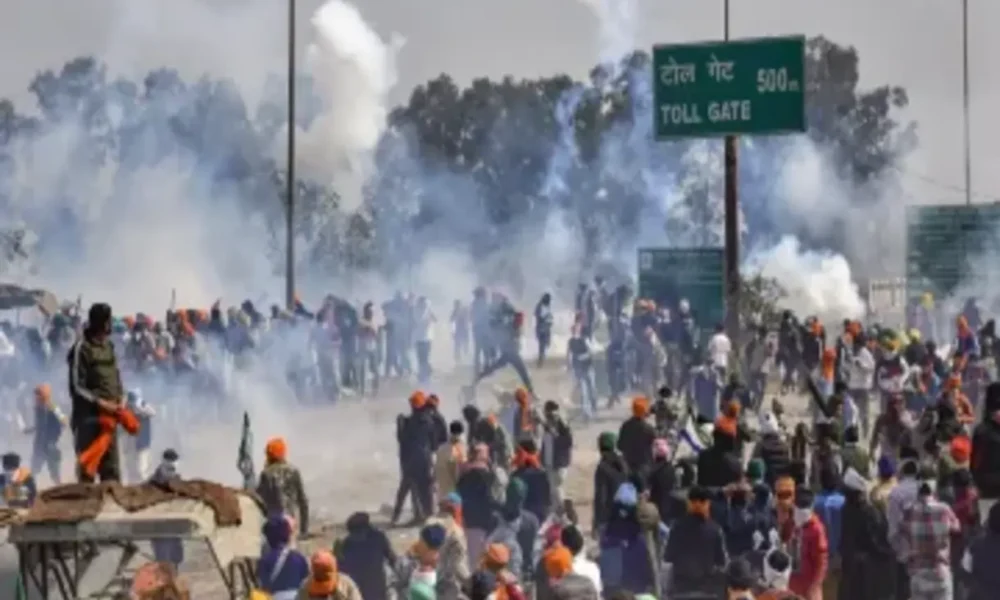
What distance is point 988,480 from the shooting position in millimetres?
15789

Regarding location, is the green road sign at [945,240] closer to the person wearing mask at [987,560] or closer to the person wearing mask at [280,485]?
the person wearing mask at [280,485]

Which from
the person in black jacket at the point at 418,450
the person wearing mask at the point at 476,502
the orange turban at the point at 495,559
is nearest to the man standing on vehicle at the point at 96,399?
the orange turban at the point at 495,559

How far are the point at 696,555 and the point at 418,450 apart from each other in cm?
701

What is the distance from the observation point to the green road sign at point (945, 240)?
40.6 meters

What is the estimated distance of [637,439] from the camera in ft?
56.4

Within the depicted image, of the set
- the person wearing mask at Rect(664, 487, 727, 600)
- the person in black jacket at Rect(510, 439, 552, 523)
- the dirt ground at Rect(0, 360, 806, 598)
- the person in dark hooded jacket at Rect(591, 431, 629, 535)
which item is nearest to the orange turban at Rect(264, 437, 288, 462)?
the dirt ground at Rect(0, 360, 806, 598)

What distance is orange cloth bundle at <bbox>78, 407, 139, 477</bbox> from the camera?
12.2 metres

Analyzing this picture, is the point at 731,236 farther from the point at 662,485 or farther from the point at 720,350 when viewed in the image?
the point at 662,485

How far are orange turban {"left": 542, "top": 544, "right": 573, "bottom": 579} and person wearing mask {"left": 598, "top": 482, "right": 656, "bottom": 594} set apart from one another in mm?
1397

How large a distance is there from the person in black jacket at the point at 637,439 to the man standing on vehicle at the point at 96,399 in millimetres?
5536

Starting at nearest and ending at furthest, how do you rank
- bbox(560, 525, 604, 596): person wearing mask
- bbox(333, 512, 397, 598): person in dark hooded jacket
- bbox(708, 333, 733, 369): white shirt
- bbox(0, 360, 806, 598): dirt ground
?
1. bbox(560, 525, 604, 596): person wearing mask
2. bbox(333, 512, 397, 598): person in dark hooded jacket
3. bbox(0, 360, 806, 598): dirt ground
4. bbox(708, 333, 733, 369): white shirt

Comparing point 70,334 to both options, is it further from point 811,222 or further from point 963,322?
point 811,222

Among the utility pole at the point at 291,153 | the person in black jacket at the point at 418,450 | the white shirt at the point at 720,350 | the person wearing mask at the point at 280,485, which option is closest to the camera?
the person wearing mask at the point at 280,485

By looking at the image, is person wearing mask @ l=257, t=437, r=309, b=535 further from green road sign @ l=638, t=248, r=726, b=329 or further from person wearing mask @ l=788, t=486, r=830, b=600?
green road sign @ l=638, t=248, r=726, b=329
